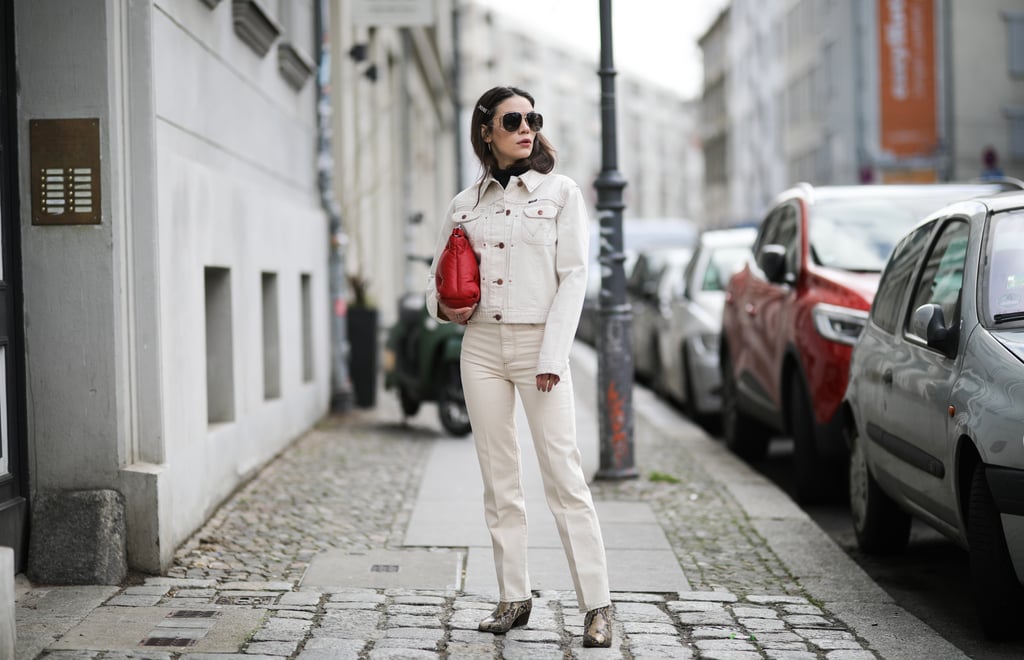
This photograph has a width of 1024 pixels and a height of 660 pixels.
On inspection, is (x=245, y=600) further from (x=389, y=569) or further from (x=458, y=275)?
(x=458, y=275)

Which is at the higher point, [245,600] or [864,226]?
[864,226]

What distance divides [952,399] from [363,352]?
870 cm

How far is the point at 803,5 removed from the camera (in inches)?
2175

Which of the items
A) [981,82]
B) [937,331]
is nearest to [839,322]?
[937,331]

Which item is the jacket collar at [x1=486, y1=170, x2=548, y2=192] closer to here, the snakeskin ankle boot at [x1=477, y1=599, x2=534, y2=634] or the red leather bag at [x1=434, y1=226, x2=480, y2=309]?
the red leather bag at [x1=434, y1=226, x2=480, y2=309]

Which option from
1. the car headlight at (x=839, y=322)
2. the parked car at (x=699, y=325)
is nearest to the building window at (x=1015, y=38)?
the parked car at (x=699, y=325)

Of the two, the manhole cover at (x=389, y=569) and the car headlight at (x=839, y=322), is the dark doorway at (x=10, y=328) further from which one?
the car headlight at (x=839, y=322)

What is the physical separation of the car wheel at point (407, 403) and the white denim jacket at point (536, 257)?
714 cm

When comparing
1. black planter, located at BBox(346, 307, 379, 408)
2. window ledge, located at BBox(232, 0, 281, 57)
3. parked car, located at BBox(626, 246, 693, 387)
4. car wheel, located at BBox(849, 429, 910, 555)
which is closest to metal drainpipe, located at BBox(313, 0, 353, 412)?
black planter, located at BBox(346, 307, 379, 408)

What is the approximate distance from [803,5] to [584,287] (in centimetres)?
5282

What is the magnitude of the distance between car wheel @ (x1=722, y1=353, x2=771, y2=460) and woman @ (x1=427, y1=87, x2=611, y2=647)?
218 inches

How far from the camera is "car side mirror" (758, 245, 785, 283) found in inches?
349

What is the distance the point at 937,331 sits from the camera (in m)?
5.52

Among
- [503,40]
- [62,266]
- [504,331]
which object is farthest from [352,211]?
[503,40]
